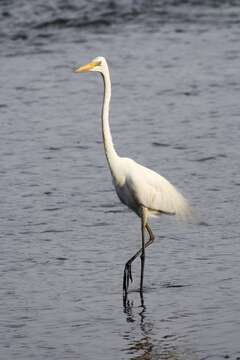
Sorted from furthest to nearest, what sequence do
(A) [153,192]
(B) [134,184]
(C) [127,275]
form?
1. (A) [153,192]
2. (B) [134,184]
3. (C) [127,275]

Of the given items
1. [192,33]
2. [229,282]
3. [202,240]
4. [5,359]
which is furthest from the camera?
[192,33]

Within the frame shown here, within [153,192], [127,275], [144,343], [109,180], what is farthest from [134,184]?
[109,180]

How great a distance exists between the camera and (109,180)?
494 inches

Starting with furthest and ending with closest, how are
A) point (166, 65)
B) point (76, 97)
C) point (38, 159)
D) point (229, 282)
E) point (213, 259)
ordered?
point (166, 65)
point (76, 97)
point (38, 159)
point (213, 259)
point (229, 282)

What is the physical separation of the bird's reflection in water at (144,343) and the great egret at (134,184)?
732 mm

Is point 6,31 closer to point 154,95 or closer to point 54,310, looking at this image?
point 154,95

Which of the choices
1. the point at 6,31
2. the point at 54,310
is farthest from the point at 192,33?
the point at 54,310

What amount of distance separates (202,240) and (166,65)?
919cm

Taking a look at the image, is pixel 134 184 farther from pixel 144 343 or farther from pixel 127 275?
pixel 144 343

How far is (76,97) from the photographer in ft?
55.2

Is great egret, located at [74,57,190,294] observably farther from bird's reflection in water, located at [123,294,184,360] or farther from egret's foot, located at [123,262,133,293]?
bird's reflection in water, located at [123,294,184,360]

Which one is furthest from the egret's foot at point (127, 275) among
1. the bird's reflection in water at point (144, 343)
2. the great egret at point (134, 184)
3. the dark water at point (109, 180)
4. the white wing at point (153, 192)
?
the white wing at point (153, 192)

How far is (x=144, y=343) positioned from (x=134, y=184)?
6.22 ft

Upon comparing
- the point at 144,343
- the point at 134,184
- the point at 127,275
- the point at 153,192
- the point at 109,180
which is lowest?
the point at 109,180
